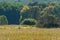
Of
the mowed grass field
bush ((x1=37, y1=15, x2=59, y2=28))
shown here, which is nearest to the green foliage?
bush ((x1=37, y1=15, x2=59, y2=28))

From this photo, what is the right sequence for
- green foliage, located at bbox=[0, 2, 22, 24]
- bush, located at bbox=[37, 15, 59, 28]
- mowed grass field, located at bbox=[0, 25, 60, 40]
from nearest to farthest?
mowed grass field, located at bbox=[0, 25, 60, 40]
bush, located at bbox=[37, 15, 59, 28]
green foliage, located at bbox=[0, 2, 22, 24]

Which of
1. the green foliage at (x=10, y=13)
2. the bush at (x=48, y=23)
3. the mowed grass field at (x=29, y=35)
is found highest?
the mowed grass field at (x=29, y=35)

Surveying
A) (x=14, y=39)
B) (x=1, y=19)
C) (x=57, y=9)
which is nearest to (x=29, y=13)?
(x=57, y=9)

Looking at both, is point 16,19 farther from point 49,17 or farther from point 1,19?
point 49,17

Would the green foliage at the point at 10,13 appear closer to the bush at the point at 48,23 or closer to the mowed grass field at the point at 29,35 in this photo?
the bush at the point at 48,23

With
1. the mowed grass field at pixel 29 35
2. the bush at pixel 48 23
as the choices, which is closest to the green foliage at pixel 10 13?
the bush at pixel 48 23

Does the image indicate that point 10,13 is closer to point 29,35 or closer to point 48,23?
point 48,23

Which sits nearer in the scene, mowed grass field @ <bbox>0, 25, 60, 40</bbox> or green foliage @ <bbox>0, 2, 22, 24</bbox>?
mowed grass field @ <bbox>0, 25, 60, 40</bbox>

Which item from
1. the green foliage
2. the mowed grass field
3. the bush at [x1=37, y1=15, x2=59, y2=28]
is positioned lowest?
the green foliage

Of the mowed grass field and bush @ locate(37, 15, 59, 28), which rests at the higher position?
the mowed grass field

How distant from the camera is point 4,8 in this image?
80.1 meters

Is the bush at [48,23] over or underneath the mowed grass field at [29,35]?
underneath

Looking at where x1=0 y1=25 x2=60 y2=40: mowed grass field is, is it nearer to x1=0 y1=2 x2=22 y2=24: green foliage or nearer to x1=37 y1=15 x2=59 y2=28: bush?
x1=37 y1=15 x2=59 y2=28: bush

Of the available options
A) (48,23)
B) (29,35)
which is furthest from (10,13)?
(29,35)
